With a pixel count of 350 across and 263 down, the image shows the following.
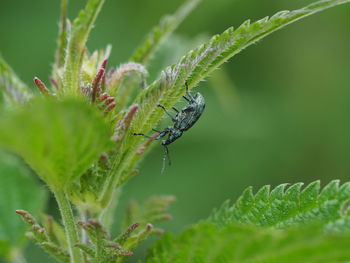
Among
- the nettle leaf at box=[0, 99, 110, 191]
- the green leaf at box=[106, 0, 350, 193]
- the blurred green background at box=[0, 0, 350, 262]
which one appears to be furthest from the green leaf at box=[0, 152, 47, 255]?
the blurred green background at box=[0, 0, 350, 262]

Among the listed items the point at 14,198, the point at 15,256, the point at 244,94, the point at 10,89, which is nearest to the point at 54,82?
the point at 10,89

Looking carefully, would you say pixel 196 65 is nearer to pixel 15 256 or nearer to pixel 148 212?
pixel 148 212

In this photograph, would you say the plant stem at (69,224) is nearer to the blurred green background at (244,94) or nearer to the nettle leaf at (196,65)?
the nettle leaf at (196,65)

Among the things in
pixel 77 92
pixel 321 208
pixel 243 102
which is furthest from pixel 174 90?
pixel 243 102

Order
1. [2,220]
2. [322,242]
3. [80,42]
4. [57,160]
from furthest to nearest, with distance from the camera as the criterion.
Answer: [2,220] → [80,42] → [57,160] → [322,242]

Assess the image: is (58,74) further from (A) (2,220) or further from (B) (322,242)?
(B) (322,242)
